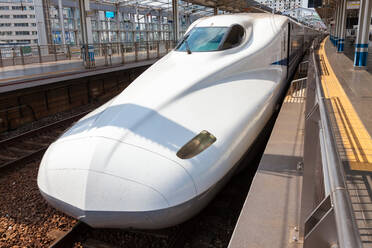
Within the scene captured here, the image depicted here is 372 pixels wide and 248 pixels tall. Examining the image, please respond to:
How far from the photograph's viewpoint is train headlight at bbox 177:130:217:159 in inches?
136

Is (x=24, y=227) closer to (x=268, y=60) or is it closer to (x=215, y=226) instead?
(x=215, y=226)

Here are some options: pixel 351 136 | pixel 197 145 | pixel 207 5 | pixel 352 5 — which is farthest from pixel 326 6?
pixel 197 145

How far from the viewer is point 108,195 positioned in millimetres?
3137

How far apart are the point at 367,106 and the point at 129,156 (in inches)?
232

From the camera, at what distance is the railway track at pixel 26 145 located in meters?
7.02

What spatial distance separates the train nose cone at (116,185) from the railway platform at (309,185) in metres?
0.71

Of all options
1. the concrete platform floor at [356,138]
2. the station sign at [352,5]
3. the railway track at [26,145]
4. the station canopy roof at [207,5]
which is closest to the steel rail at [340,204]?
the concrete platform floor at [356,138]

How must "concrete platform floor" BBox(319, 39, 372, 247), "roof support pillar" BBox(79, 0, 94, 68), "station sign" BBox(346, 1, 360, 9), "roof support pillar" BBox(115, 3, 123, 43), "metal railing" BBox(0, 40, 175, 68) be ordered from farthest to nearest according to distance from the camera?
1. "roof support pillar" BBox(115, 3, 123, 43)
2. "station sign" BBox(346, 1, 360, 9)
3. "metal railing" BBox(0, 40, 175, 68)
4. "roof support pillar" BBox(79, 0, 94, 68)
5. "concrete platform floor" BBox(319, 39, 372, 247)

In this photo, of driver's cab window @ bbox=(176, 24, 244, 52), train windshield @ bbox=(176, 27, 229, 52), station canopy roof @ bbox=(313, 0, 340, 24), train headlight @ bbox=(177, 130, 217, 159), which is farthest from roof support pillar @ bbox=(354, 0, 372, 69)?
station canopy roof @ bbox=(313, 0, 340, 24)

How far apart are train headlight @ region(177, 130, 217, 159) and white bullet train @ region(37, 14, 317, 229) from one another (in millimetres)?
12

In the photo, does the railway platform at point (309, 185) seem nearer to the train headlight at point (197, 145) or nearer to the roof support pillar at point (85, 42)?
the train headlight at point (197, 145)

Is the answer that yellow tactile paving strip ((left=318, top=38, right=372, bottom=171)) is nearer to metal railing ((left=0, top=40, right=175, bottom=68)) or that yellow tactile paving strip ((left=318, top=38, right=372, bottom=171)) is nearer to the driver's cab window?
the driver's cab window

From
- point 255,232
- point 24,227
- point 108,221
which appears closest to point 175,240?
point 108,221

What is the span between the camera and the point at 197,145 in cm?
362
